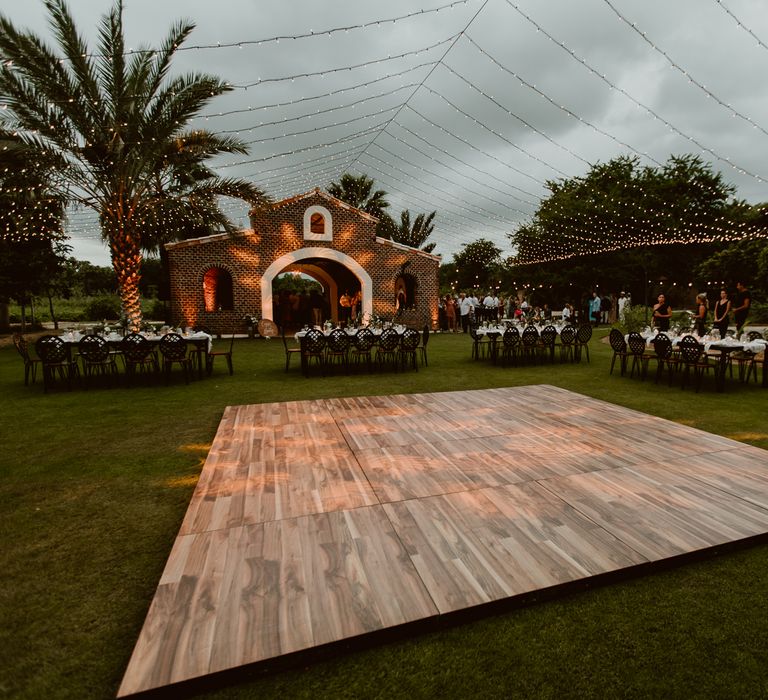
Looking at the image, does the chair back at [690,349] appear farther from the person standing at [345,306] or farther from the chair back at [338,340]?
the person standing at [345,306]

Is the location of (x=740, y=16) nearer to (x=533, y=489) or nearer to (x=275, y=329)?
(x=533, y=489)

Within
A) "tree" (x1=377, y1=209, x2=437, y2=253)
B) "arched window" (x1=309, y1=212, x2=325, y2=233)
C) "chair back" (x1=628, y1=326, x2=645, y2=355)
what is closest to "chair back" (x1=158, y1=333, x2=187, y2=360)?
"chair back" (x1=628, y1=326, x2=645, y2=355)

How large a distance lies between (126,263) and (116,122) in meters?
3.13

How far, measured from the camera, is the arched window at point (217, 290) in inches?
603

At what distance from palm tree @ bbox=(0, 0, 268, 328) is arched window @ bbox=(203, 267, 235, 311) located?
4231 mm

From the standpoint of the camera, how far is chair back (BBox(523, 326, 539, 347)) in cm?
927

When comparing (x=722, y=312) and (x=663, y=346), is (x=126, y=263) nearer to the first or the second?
(x=663, y=346)

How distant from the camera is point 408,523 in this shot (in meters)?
2.57

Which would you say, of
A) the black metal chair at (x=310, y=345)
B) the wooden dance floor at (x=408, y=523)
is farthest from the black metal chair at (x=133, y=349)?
the wooden dance floor at (x=408, y=523)

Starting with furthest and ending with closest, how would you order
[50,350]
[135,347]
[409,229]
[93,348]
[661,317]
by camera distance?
[409,229] < [661,317] < [135,347] < [93,348] < [50,350]

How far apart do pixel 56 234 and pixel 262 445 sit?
50.4ft

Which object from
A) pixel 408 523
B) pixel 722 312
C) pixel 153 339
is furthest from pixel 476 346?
pixel 408 523

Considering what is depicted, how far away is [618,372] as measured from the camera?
8555 millimetres

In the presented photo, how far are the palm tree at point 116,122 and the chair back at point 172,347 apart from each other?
3271 mm
